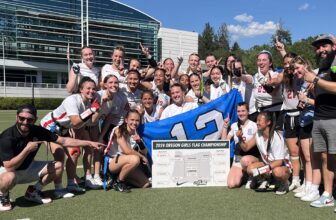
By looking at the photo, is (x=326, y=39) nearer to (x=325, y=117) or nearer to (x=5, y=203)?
(x=325, y=117)

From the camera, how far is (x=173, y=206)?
16.1 feet

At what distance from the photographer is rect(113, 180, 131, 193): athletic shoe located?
577 centimetres

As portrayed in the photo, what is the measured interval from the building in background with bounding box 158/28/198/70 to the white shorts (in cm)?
5781

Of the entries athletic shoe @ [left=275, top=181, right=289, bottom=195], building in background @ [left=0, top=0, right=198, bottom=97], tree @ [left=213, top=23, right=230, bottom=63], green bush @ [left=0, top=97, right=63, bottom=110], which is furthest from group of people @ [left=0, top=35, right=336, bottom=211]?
tree @ [left=213, top=23, right=230, bottom=63]

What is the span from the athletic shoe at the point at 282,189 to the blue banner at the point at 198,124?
1.29m

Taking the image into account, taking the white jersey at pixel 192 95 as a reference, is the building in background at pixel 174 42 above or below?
above

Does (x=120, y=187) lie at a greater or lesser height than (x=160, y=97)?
lesser

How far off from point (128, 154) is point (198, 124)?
1567 millimetres

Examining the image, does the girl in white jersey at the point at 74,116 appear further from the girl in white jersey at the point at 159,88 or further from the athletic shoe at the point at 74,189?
the girl in white jersey at the point at 159,88

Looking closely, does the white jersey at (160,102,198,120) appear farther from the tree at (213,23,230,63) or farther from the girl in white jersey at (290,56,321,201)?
the tree at (213,23,230,63)

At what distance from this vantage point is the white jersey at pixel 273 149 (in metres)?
5.65

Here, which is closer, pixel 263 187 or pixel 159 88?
pixel 263 187

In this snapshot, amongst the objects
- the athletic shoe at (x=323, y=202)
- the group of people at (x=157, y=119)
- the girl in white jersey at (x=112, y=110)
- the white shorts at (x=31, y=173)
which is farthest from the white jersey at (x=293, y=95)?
the white shorts at (x=31, y=173)

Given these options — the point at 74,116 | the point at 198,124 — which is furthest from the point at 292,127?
the point at 74,116
